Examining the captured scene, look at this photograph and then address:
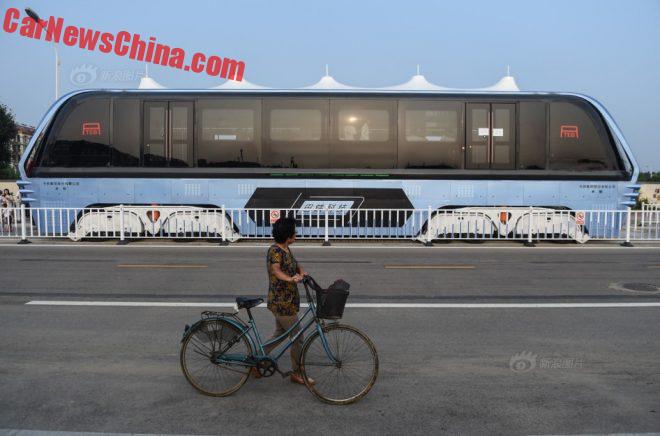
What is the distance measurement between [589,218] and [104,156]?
13.6 metres

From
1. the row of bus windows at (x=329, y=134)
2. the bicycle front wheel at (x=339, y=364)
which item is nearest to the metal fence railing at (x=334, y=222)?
the row of bus windows at (x=329, y=134)

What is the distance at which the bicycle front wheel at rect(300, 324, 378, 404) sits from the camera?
4.62 metres

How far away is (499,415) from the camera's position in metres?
4.38

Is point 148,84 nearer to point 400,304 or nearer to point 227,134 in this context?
point 227,134

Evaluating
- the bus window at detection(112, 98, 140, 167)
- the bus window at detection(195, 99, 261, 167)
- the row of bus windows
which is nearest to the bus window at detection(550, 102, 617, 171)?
the row of bus windows

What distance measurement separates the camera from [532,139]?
1559cm

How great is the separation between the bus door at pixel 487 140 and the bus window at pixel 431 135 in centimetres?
27

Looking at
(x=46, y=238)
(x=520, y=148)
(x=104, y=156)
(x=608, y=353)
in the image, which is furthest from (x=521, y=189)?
(x=46, y=238)

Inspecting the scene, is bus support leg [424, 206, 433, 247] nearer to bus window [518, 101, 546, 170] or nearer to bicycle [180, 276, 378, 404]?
bus window [518, 101, 546, 170]

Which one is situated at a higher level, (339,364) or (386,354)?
(339,364)

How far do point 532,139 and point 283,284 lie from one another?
12651 mm

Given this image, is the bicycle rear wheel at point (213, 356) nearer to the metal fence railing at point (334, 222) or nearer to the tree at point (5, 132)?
the metal fence railing at point (334, 222)

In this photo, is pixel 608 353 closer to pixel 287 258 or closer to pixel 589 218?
pixel 287 258

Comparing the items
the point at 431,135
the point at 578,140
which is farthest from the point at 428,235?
the point at 578,140
